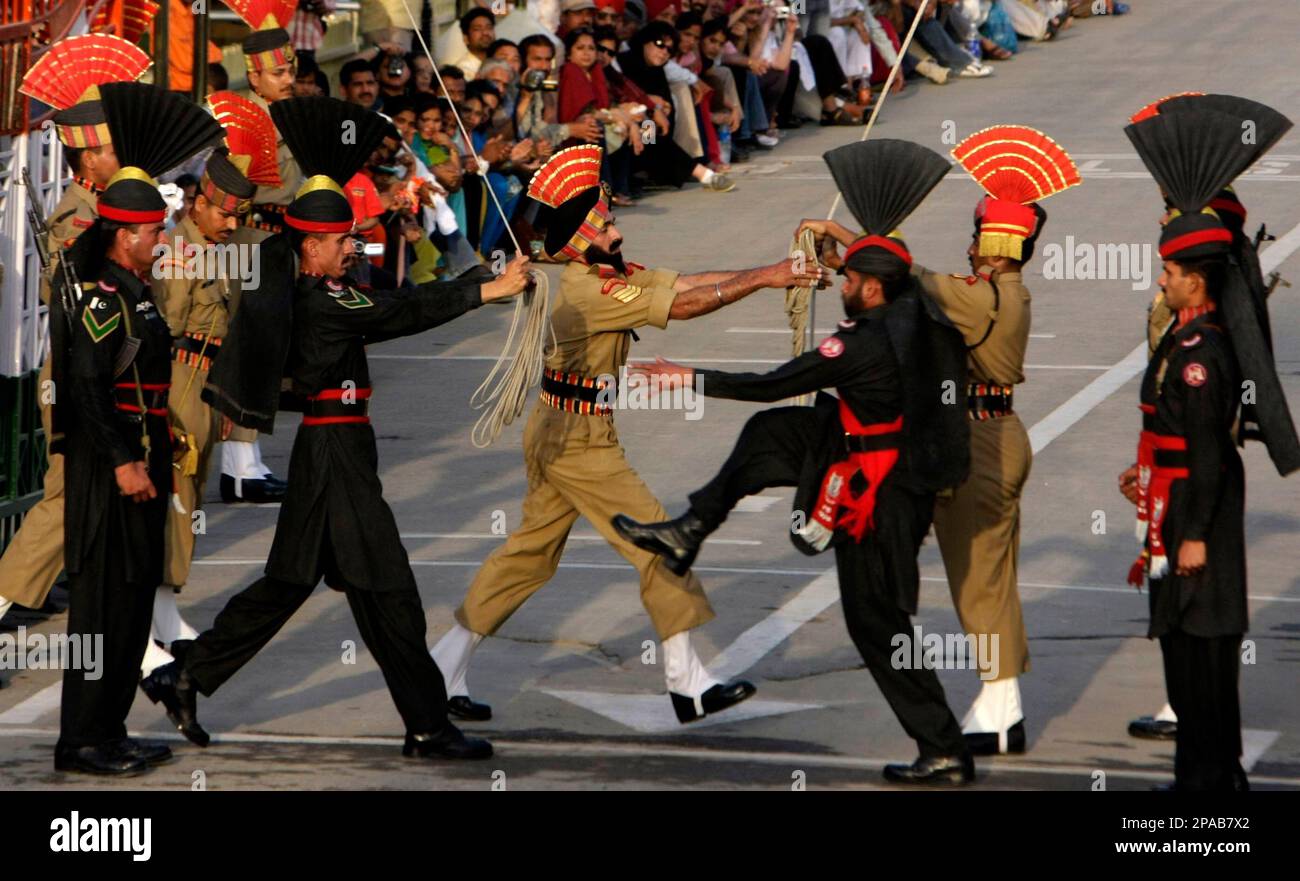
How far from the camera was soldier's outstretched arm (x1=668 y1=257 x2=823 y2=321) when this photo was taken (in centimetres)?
793

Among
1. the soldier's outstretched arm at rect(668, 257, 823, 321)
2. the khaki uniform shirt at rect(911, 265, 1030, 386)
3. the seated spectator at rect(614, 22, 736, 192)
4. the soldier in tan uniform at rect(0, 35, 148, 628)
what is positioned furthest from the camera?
the seated spectator at rect(614, 22, 736, 192)

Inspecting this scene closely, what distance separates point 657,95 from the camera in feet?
67.8

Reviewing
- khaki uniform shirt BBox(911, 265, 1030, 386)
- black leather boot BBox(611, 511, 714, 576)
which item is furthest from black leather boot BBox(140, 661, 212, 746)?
khaki uniform shirt BBox(911, 265, 1030, 386)

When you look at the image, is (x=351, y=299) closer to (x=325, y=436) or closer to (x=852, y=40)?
(x=325, y=436)

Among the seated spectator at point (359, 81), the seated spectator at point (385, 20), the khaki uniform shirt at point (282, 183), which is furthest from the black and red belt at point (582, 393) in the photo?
the seated spectator at point (385, 20)

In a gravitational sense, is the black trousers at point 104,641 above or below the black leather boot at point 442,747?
above

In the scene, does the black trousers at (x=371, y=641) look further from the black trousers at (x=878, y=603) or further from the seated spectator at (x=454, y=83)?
the seated spectator at (x=454, y=83)

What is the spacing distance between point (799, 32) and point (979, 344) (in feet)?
52.9

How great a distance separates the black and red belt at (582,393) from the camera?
336 inches

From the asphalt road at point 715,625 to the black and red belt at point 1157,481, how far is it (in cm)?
79

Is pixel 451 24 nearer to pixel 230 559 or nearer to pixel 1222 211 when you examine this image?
pixel 230 559

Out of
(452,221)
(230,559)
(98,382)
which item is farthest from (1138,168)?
(98,382)

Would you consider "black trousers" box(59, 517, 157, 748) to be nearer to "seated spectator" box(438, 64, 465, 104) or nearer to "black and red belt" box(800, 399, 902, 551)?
"black and red belt" box(800, 399, 902, 551)

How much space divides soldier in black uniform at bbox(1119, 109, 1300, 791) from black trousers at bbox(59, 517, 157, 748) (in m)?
3.42
